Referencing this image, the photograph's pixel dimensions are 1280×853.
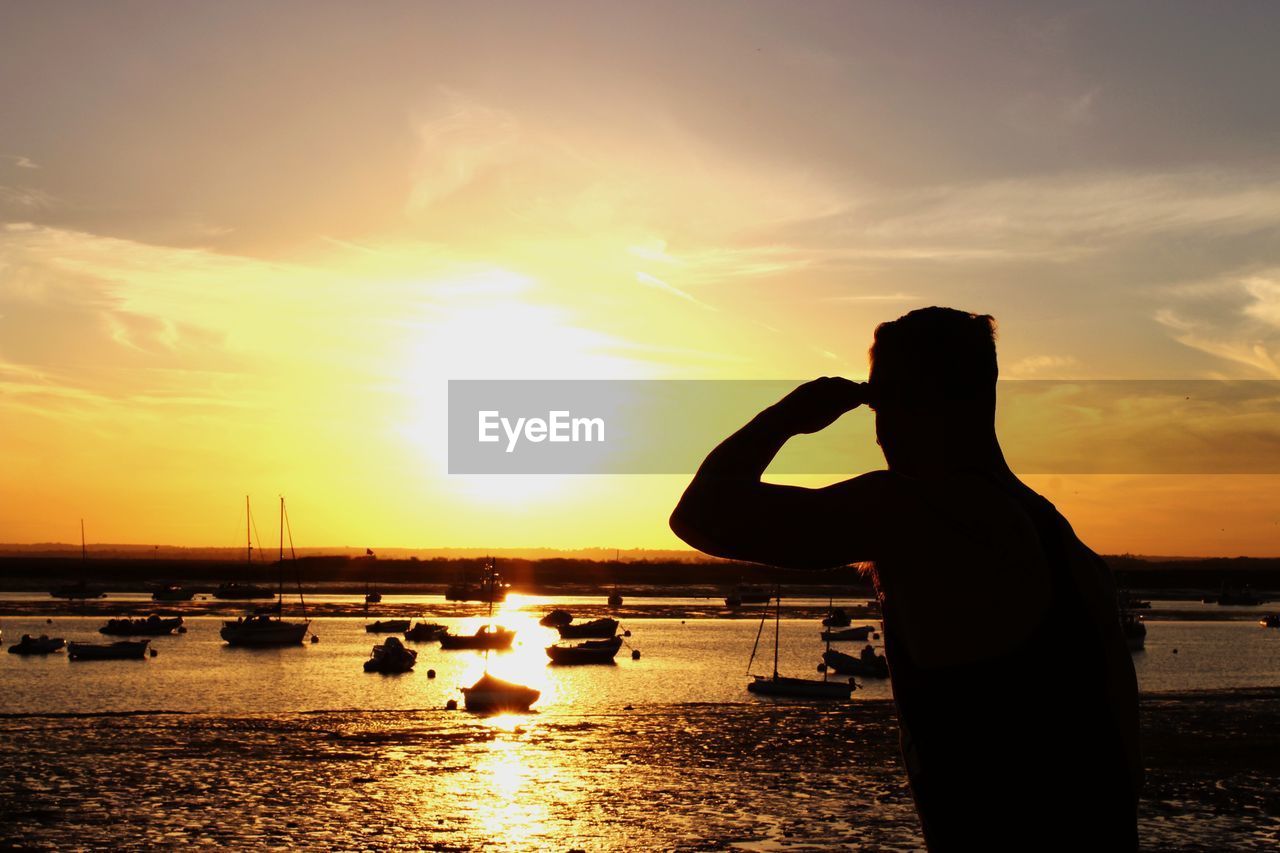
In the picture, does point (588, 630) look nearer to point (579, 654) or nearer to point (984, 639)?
point (579, 654)

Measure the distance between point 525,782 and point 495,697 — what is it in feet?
53.2

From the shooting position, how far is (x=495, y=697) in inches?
1743

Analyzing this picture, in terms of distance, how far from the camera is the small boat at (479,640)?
8356 centimetres

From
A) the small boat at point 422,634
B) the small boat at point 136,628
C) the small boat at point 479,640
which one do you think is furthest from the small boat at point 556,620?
the small boat at point 136,628

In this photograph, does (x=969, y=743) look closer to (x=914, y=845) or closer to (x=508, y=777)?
(x=914, y=845)

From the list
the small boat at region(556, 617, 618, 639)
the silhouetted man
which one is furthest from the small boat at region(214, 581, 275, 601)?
the silhouetted man

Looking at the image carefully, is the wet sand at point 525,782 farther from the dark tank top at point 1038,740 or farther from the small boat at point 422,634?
the small boat at point 422,634

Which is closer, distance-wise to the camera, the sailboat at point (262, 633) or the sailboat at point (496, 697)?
the sailboat at point (496, 697)

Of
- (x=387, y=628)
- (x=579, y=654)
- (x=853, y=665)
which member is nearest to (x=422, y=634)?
(x=387, y=628)

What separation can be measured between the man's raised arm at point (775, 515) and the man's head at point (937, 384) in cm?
27

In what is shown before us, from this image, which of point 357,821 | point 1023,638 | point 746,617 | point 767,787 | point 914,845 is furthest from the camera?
point 746,617

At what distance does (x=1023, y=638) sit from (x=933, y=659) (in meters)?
0.17

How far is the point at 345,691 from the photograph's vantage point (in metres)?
56.2

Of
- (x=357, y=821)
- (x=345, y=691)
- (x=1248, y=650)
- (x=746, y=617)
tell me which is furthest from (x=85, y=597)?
(x=357, y=821)
